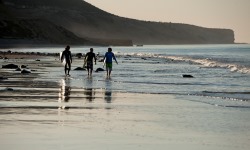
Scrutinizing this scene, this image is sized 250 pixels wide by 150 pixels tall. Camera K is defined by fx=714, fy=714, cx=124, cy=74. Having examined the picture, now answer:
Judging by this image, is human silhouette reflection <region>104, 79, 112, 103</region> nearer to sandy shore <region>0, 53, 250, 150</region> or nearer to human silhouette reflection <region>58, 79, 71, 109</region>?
sandy shore <region>0, 53, 250, 150</region>

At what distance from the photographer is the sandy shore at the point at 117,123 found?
13.7 metres

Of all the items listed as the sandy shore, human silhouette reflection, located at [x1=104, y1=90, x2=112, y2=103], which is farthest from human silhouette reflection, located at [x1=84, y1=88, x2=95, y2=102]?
human silhouette reflection, located at [x1=104, y1=90, x2=112, y2=103]

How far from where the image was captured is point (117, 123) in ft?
55.0

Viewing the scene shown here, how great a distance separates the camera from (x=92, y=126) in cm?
1605

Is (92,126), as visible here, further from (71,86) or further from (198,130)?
(71,86)

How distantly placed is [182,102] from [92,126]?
7.29 m

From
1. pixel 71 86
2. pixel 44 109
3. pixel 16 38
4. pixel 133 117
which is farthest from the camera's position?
pixel 16 38

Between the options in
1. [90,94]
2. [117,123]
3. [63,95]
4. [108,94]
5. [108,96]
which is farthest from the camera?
[108,94]

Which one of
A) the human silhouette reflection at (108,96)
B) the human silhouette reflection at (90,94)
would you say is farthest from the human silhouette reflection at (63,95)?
the human silhouette reflection at (108,96)

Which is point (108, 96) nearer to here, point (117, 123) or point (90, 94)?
point (90, 94)

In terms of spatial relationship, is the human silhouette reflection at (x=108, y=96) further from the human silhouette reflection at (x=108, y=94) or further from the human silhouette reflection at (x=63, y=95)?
A: the human silhouette reflection at (x=63, y=95)

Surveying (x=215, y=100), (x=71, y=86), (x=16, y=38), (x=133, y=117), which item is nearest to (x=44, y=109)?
(x=133, y=117)

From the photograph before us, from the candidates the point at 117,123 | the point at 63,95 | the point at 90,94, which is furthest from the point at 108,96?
the point at 117,123

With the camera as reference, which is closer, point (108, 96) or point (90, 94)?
point (108, 96)
